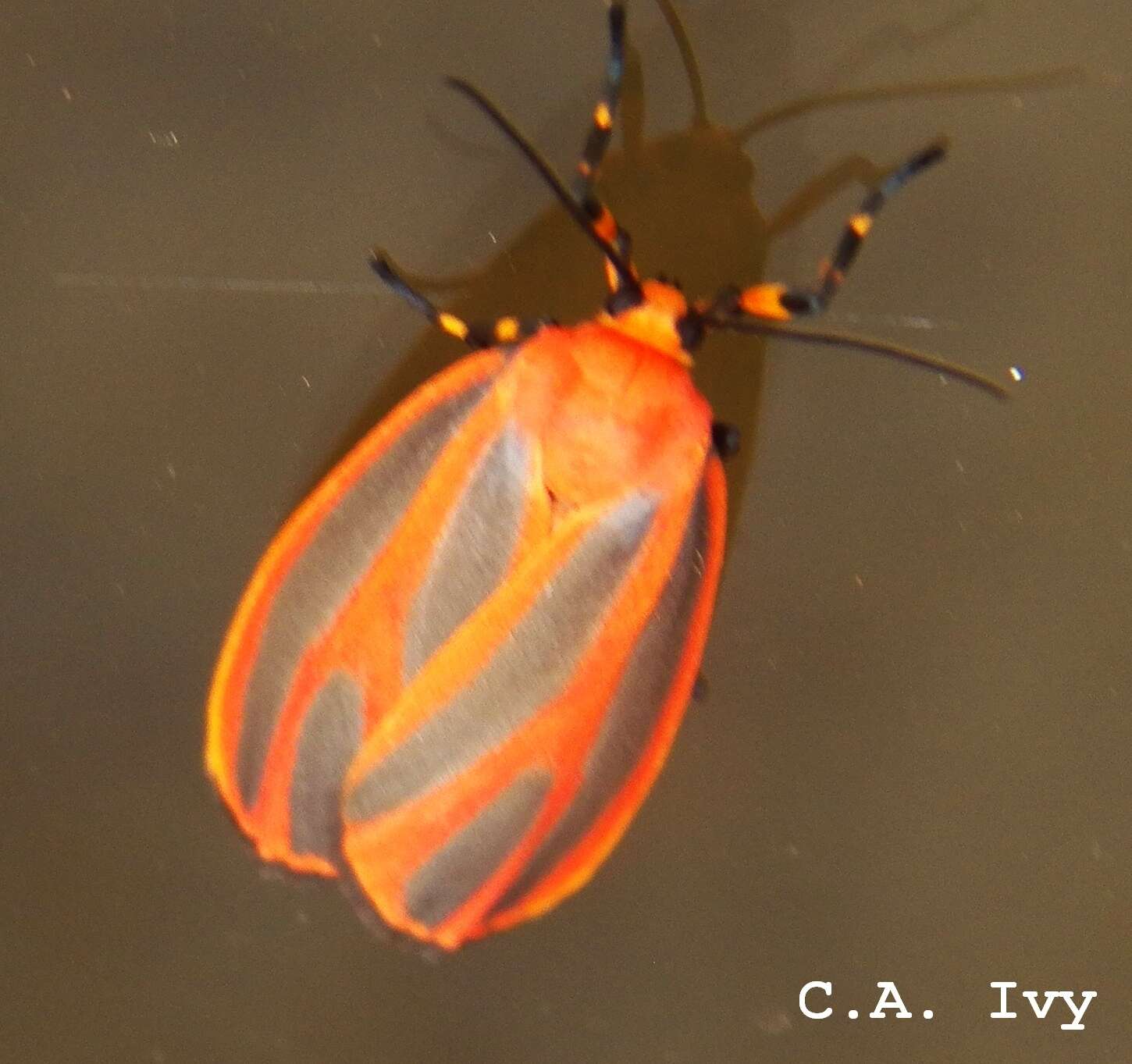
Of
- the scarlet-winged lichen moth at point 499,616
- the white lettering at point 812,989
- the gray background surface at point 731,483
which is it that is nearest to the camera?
the scarlet-winged lichen moth at point 499,616

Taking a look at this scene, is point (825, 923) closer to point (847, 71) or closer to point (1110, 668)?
point (1110, 668)

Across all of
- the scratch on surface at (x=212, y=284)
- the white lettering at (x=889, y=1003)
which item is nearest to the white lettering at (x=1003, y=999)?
the white lettering at (x=889, y=1003)

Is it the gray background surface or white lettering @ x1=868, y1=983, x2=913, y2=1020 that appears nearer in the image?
the gray background surface

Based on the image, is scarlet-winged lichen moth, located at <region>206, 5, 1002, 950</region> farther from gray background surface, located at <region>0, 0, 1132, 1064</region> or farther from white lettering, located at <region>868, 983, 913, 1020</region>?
white lettering, located at <region>868, 983, 913, 1020</region>

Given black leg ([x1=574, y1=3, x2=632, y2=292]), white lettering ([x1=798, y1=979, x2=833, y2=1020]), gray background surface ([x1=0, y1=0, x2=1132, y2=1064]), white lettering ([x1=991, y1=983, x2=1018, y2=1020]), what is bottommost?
white lettering ([x1=991, y1=983, x2=1018, y2=1020])

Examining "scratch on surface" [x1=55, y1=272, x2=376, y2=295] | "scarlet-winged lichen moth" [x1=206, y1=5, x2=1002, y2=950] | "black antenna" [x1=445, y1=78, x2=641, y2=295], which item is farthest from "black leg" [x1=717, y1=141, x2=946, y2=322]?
"scratch on surface" [x1=55, y1=272, x2=376, y2=295]

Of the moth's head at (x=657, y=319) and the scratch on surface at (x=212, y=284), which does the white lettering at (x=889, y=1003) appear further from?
the scratch on surface at (x=212, y=284)

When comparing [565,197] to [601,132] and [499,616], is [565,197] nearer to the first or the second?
[601,132]
